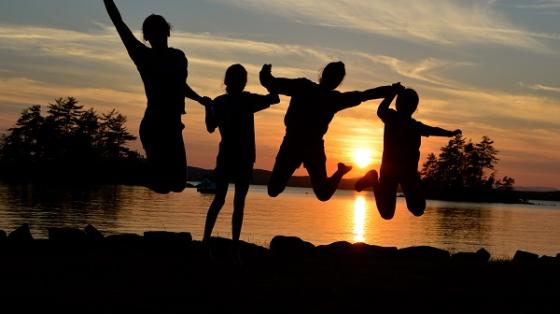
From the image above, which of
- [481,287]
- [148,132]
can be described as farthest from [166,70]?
[481,287]

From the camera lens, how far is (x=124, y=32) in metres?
8.53

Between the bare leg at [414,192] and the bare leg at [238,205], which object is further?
the bare leg at [414,192]

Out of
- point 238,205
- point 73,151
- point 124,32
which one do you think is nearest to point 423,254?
point 238,205

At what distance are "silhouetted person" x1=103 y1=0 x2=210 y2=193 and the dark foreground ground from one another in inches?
55.1

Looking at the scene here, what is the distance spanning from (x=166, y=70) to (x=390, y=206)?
4.41 meters

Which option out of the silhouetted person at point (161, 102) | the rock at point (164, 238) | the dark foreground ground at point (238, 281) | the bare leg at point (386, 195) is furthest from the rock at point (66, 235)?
the bare leg at point (386, 195)

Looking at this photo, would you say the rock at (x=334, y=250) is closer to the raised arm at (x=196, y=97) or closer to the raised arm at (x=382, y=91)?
the raised arm at (x=382, y=91)

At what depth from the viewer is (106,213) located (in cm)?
6888

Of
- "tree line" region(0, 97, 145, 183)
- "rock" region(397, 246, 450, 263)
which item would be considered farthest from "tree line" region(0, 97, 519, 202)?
"rock" region(397, 246, 450, 263)

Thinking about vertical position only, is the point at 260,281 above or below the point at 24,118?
below

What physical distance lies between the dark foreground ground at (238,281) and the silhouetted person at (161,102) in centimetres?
140

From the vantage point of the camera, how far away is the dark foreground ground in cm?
738

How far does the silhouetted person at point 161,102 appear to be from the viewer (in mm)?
8531

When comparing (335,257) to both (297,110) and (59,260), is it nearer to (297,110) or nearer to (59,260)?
(297,110)
